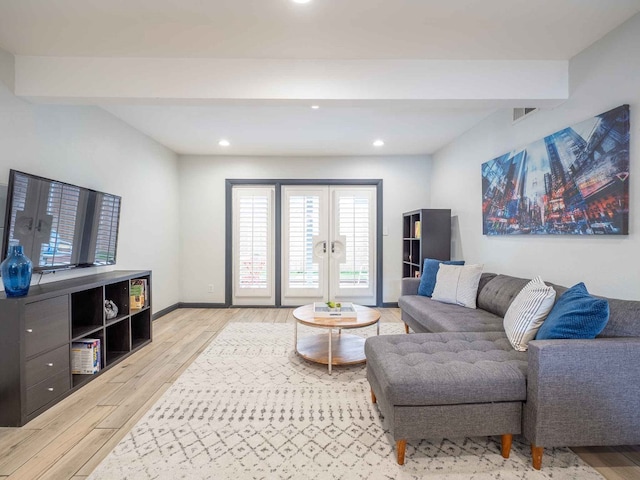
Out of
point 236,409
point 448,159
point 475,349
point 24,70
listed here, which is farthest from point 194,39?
point 448,159

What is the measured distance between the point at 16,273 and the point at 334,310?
2.41 meters

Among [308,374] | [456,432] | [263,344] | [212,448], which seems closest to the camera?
[456,432]

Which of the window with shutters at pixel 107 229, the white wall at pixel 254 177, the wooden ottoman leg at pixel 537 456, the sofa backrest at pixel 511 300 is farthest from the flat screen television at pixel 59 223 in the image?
the sofa backrest at pixel 511 300

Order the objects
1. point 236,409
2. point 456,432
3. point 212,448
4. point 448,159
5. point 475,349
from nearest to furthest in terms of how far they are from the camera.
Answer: point 456,432
point 212,448
point 475,349
point 236,409
point 448,159

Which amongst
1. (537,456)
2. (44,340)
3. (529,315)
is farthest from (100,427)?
(529,315)

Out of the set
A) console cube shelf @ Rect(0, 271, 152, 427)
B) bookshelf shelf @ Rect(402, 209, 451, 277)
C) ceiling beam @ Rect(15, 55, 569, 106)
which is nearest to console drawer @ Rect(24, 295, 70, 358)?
console cube shelf @ Rect(0, 271, 152, 427)

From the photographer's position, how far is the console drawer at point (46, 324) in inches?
79.7

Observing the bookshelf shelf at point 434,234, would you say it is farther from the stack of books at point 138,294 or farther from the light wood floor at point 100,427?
the stack of books at point 138,294

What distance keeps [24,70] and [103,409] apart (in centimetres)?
257

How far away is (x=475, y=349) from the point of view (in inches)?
79.7

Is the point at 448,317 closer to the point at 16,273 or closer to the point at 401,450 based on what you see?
the point at 401,450

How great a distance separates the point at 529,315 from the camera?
6.69 feet

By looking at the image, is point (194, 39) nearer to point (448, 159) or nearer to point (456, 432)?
point (456, 432)

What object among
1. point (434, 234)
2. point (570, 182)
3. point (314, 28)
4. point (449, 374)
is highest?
point (314, 28)
